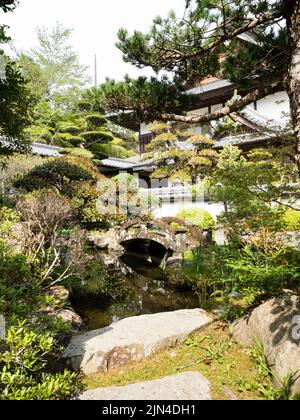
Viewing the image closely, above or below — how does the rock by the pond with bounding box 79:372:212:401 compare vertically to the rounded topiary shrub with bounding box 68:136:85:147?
below

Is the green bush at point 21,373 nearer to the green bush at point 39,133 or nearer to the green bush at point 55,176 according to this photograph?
the green bush at point 55,176

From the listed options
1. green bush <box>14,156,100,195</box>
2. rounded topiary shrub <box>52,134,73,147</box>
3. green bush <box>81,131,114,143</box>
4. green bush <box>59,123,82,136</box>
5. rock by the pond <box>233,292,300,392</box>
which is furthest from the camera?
green bush <box>59,123,82,136</box>

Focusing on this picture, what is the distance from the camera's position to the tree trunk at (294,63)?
12.0ft

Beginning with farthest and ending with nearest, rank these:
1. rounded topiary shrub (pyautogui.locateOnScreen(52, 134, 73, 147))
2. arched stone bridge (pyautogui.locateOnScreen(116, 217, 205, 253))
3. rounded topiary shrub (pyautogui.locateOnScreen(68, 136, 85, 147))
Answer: rounded topiary shrub (pyautogui.locateOnScreen(52, 134, 73, 147))
rounded topiary shrub (pyautogui.locateOnScreen(68, 136, 85, 147))
arched stone bridge (pyautogui.locateOnScreen(116, 217, 205, 253))

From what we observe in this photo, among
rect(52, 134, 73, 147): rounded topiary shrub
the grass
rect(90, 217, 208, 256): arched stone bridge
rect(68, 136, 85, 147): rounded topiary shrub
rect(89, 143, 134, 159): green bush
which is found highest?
rect(52, 134, 73, 147): rounded topiary shrub

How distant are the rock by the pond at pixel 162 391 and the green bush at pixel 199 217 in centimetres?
1046

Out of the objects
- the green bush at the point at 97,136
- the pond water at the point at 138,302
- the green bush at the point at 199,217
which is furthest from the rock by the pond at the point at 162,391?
the green bush at the point at 97,136

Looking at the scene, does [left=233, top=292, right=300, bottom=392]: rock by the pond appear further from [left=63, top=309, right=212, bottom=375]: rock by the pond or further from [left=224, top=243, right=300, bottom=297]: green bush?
[left=63, top=309, right=212, bottom=375]: rock by the pond

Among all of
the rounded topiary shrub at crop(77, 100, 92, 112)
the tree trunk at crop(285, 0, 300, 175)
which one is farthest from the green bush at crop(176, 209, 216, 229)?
the rounded topiary shrub at crop(77, 100, 92, 112)

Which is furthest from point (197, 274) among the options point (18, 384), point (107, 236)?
point (107, 236)

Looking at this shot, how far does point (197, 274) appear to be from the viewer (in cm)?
916

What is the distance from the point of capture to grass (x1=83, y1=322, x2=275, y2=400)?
3609 millimetres

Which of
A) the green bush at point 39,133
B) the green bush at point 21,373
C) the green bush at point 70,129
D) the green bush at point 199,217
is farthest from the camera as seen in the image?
the green bush at point 70,129

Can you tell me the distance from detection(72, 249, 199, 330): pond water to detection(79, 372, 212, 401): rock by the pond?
3678 mm
